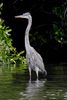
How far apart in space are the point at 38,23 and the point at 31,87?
1749 centimetres

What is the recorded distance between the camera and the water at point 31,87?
44.3 ft

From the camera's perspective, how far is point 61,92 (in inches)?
561

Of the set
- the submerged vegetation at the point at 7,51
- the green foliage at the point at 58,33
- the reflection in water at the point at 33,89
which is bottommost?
the reflection in water at the point at 33,89

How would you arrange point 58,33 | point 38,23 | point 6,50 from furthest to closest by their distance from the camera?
1. point 38,23
2. point 58,33
3. point 6,50

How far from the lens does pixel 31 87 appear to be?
610 inches

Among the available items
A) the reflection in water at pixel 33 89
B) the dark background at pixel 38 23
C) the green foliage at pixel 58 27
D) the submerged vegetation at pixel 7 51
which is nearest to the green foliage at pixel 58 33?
the green foliage at pixel 58 27

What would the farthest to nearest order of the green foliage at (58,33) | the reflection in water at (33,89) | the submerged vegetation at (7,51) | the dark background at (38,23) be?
the dark background at (38,23) → the green foliage at (58,33) → the submerged vegetation at (7,51) → the reflection in water at (33,89)

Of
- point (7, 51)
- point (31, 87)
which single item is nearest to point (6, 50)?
point (7, 51)

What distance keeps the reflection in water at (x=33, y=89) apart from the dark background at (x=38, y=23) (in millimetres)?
13623

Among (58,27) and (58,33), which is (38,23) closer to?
(58,27)

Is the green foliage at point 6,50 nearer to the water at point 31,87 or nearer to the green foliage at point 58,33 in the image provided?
the green foliage at point 58,33

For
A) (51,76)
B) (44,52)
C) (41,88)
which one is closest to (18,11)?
(44,52)

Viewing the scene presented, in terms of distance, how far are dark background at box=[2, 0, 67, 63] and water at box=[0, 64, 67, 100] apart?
35.0ft

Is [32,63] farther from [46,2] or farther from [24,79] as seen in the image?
[46,2]
